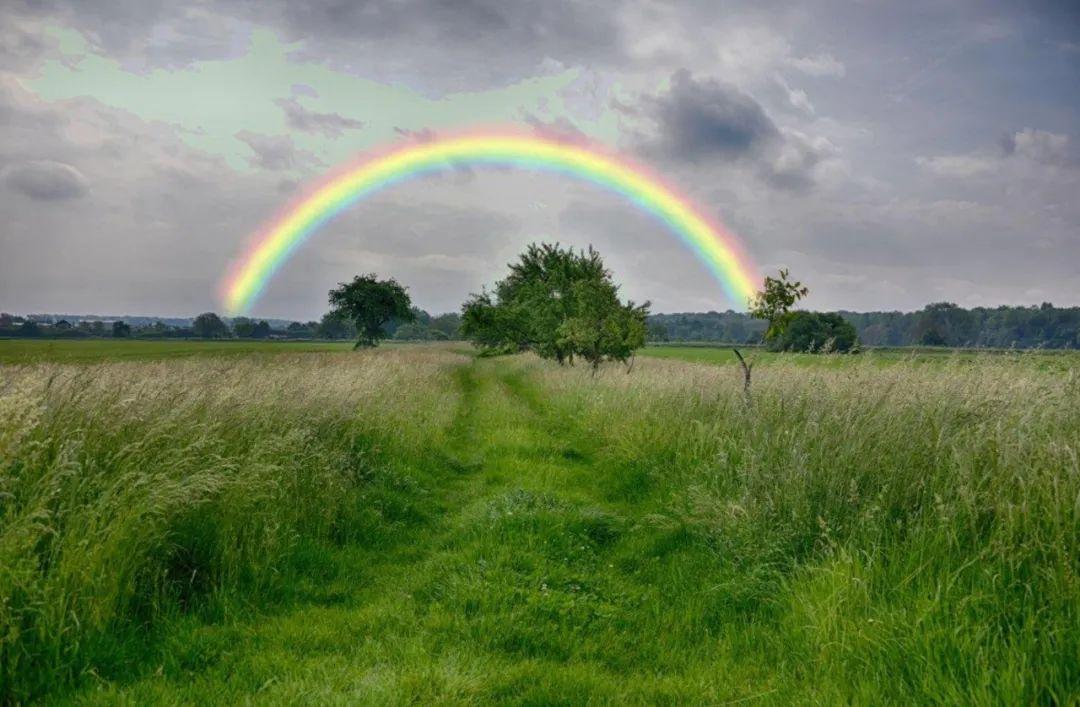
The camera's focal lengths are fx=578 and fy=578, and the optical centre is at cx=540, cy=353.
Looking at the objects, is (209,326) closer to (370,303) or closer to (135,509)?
(370,303)

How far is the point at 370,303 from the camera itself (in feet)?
226

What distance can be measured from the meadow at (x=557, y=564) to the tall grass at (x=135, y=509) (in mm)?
34

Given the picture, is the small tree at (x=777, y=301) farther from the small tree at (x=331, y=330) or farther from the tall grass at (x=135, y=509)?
the small tree at (x=331, y=330)

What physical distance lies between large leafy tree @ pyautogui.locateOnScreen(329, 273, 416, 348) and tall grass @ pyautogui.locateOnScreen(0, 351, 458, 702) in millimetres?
61671

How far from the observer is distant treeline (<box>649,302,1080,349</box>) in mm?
9617

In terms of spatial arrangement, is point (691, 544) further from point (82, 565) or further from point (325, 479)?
point (82, 565)

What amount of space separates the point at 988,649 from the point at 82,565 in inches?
247

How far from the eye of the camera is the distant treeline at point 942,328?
962 cm

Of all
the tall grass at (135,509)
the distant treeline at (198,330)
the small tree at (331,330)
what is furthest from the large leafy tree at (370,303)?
the small tree at (331,330)

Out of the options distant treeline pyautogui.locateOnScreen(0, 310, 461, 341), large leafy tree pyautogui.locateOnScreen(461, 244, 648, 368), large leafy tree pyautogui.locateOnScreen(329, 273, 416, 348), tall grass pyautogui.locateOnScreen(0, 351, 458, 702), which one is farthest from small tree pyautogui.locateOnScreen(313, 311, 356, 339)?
tall grass pyautogui.locateOnScreen(0, 351, 458, 702)

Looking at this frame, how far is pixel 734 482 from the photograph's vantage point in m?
7.80

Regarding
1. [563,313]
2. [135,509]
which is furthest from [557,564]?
[563,313]

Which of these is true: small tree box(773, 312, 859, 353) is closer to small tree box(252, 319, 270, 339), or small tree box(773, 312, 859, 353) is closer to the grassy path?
the grassy path

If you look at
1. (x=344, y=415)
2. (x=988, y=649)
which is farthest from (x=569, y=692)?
(x=344, y=415)
